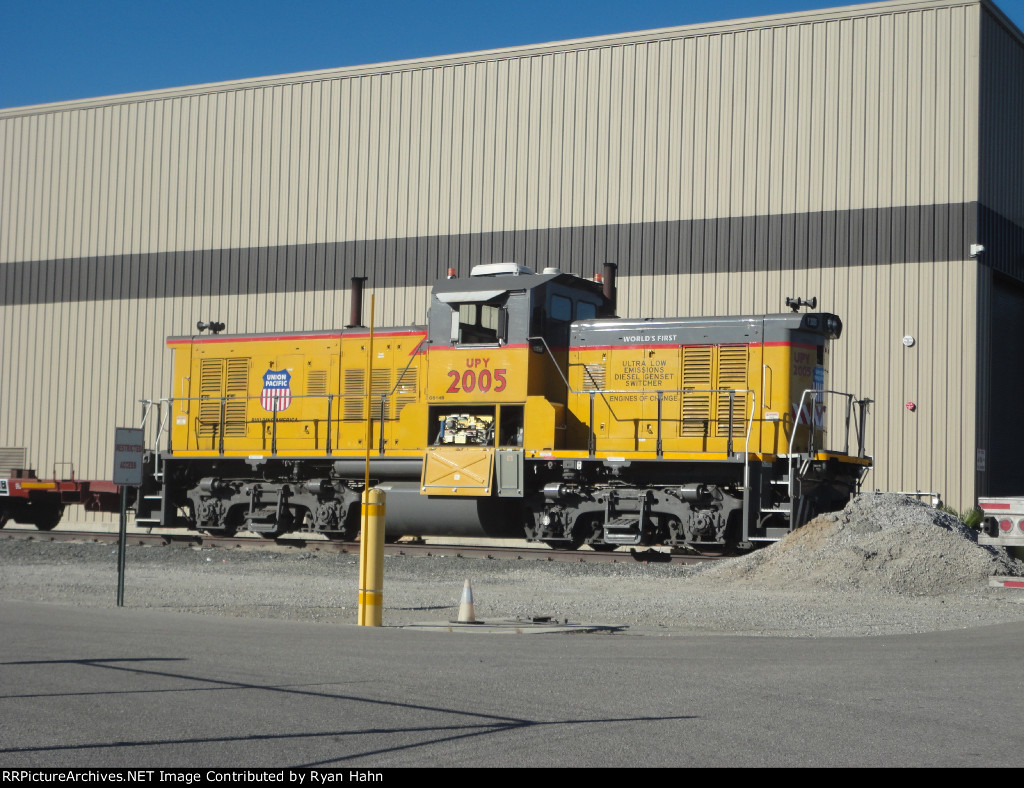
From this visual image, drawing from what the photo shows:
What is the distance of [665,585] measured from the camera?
1470 cm

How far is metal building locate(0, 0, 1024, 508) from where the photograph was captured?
78.9 feet

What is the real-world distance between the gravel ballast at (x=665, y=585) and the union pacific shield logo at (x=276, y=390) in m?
2.85

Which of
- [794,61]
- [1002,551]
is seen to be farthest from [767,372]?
[794,61]

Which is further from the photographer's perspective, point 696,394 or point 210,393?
point 210,393

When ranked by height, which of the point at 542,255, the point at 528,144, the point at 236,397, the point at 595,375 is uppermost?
the point at 528,144

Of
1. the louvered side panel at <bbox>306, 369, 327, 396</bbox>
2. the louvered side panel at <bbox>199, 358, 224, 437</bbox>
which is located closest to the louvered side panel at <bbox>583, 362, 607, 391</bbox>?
the louvered side panel at <bbox>306, 369, 327, 396</bbox>

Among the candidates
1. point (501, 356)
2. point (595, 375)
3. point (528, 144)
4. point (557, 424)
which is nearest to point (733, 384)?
point (595, 375)

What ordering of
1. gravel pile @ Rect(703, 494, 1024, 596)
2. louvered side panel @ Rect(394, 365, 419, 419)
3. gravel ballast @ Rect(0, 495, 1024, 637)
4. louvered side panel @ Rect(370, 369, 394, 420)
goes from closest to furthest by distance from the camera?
gravel ballast @ Rect(0, 495, 1024, 637) < gravel pile @ Rect(703, 494, 1024, 596) < louvered side panel @ Rect(394, 365, 419, 419) < louvered side panel @ Rect(370, 369, 394, 420)

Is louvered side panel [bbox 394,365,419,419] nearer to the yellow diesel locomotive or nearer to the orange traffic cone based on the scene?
the yellow diesel locomotive

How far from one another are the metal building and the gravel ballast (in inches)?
326

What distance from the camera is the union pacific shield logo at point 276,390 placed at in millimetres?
20078

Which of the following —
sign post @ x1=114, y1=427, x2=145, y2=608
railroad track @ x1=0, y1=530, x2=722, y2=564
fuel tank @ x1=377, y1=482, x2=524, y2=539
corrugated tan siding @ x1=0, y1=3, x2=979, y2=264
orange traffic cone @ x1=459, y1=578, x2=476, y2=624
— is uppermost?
corrugated tan siding @ x1=0, y1=3, x2=979, y2=264

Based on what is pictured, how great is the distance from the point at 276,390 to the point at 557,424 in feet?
17.2

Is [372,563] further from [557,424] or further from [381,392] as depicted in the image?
[381,392]
